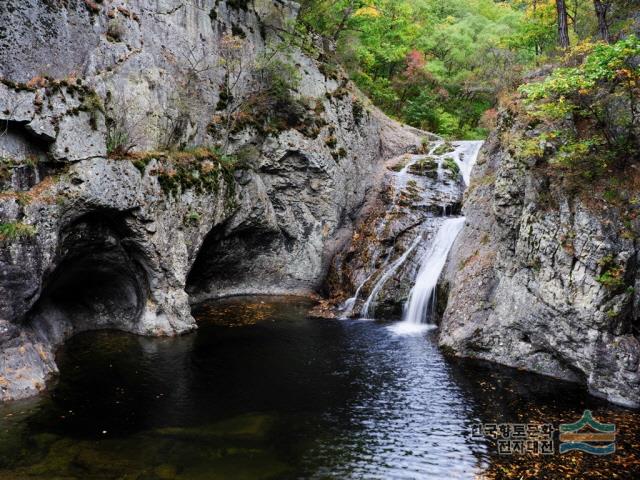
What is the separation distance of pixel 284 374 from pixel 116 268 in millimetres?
7491

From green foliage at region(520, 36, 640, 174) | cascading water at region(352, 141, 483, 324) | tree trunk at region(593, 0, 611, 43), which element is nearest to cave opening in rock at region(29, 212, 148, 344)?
cascading water at region(352, 141, 483, 324)

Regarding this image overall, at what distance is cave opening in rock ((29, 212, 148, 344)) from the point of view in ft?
46.2

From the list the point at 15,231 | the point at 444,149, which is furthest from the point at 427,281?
the point at 15,231

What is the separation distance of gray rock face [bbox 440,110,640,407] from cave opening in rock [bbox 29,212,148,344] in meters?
11.1

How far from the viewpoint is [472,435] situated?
9594 mm

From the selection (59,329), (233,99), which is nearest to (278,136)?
(233,99)

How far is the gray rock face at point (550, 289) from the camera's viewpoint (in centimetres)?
1148

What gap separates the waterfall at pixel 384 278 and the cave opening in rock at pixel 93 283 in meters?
8.84

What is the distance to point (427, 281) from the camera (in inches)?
735

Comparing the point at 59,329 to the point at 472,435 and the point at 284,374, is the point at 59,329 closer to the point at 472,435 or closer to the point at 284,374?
the point at 284,374

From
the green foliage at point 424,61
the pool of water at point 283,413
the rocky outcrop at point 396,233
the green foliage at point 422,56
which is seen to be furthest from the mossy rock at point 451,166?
the pool of water at point 283,413

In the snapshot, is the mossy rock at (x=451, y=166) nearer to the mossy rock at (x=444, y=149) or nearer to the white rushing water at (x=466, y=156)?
the white rushing water at (x=466, y=156)

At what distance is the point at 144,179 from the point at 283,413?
365 inches

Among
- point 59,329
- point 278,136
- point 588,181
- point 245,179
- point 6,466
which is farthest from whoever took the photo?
point 278,136
